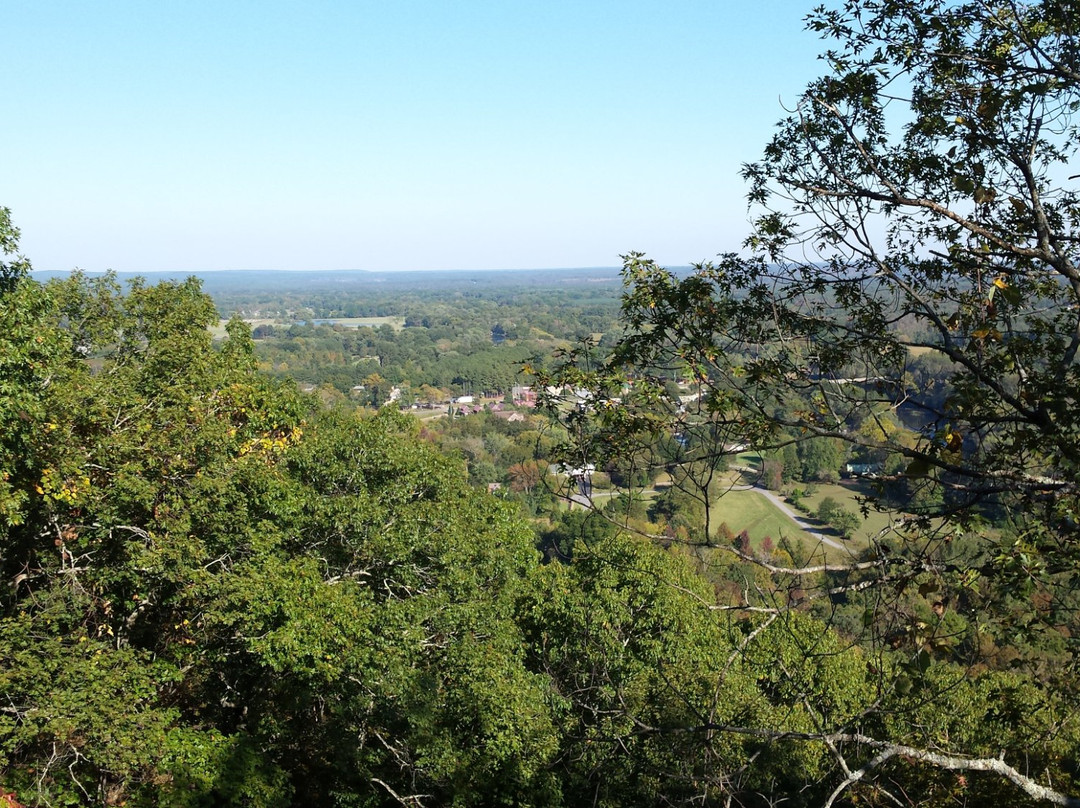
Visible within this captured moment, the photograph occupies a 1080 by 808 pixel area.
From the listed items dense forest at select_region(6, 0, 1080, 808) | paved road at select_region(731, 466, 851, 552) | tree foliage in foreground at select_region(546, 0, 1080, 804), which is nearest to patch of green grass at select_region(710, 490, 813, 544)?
paved road at select_region(731, 466, 851, 552)

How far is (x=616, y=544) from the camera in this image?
12477mm

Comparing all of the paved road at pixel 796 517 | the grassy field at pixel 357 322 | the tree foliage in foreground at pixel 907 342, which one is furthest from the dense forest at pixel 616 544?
the grassy field at pixel 357 322

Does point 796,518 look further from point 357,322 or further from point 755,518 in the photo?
point 357,322

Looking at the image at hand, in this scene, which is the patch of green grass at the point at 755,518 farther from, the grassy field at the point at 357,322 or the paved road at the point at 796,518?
the grassy field at the point at 357,322

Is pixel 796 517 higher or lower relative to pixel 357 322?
lower

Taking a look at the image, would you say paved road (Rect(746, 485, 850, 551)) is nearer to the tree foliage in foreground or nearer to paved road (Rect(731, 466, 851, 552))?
paved road (Rect(731, 466, 851, 552))

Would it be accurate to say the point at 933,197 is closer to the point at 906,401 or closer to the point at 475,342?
the point at 906,401

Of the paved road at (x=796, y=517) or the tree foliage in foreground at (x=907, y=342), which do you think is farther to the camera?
the paved road at (x=796, y=517)

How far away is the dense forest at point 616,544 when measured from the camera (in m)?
3.79

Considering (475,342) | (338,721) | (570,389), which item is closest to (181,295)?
(338,721)

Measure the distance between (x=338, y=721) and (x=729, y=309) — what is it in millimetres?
6362

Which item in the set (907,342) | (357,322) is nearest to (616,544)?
(907,342)

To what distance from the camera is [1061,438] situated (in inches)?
140

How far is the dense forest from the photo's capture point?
3.79m
